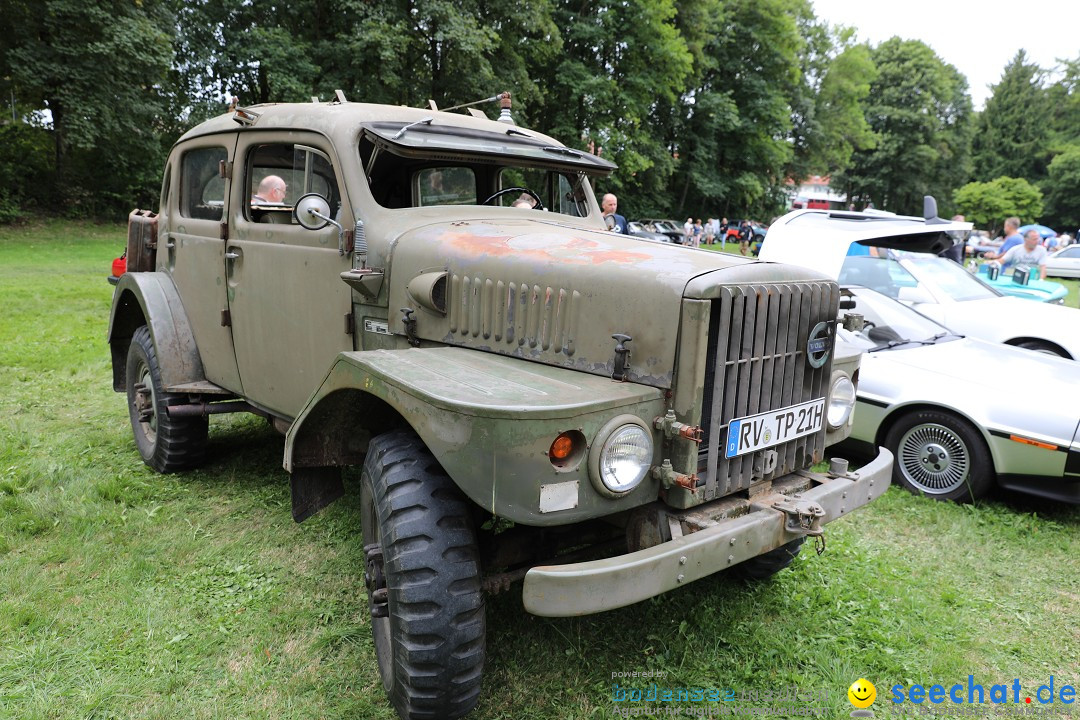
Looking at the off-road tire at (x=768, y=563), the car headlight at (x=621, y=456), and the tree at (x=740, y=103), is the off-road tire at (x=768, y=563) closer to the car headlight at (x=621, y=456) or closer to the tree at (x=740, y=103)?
the car headlight at (x=621, y=456)

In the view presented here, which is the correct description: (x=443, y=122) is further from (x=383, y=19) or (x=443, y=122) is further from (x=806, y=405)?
(x=383, y=19)

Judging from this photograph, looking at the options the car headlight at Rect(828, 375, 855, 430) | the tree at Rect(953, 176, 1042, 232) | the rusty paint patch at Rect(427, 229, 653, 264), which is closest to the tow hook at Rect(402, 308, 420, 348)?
the rusty paint patch at Rect(427, 229, 653, 264)

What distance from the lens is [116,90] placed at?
20.0 m

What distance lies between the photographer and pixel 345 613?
126 inches

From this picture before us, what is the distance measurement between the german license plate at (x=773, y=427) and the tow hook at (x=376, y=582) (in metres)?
1.28

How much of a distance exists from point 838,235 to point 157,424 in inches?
249

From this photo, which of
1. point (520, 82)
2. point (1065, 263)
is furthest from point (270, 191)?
point (1065, 263)

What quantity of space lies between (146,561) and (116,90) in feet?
68.3

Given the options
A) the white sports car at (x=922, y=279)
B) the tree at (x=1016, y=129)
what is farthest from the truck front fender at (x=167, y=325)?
the tree at (x=1016, y=129)

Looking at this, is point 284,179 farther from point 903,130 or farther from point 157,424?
point 903,130

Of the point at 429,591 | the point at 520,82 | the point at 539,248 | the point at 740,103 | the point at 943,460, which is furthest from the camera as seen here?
the point at 740,103

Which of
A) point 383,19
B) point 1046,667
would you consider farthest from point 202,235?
point 383,19

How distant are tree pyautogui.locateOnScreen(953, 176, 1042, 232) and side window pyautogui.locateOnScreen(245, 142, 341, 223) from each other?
1911 inches

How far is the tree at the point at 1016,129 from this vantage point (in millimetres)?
50125
